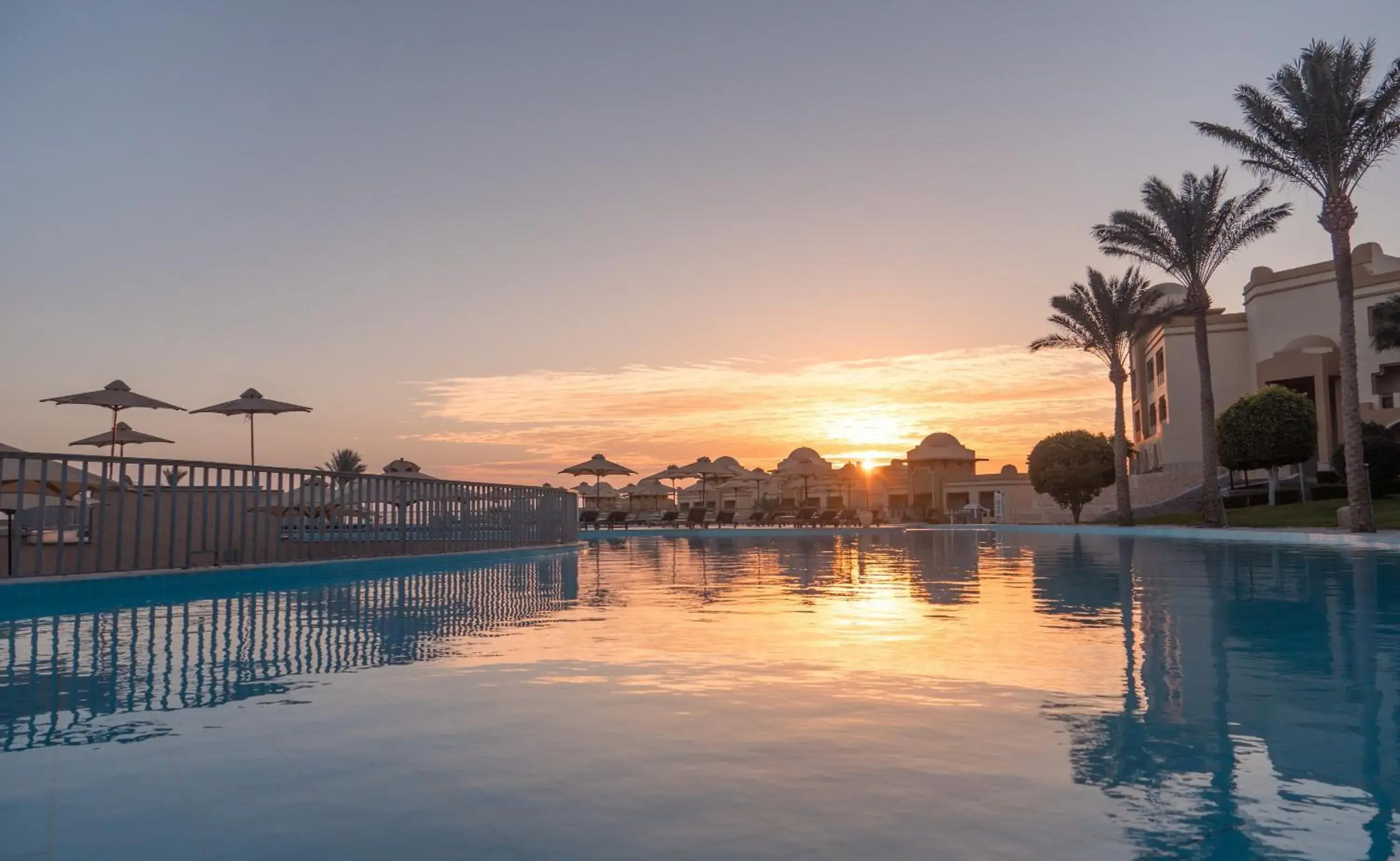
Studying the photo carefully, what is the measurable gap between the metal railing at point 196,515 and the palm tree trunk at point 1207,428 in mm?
21087

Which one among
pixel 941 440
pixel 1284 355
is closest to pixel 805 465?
pixel 941 440

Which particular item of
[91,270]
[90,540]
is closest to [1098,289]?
[91,270]

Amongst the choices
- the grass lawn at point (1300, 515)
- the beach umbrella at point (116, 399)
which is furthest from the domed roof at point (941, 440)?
the beach umbrella at point (116, 399)

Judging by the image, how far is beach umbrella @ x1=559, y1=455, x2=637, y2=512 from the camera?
128 ft

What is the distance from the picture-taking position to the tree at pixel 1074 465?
1620 inches

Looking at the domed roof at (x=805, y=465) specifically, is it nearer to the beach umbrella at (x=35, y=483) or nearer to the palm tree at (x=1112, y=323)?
the palm tree at (x=1112, y=323)

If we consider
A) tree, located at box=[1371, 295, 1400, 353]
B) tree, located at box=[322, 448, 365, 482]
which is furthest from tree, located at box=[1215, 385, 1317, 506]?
tree, located at box=[322, 448, 365, 482]

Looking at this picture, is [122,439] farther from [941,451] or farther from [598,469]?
[941,451]

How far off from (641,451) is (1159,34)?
36028mm

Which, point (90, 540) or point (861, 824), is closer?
point (861, 824)

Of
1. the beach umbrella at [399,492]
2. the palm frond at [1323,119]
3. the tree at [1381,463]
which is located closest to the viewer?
the beach umbrella at [399,492]

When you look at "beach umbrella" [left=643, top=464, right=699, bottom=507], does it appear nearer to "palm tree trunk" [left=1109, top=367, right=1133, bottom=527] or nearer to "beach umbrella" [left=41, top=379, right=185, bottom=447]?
"palm tree trunk" [left=1109, top=367, right=1133, bottom=527]

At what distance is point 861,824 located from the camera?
2.94m

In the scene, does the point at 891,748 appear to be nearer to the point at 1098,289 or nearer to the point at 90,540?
the point at 90,540
